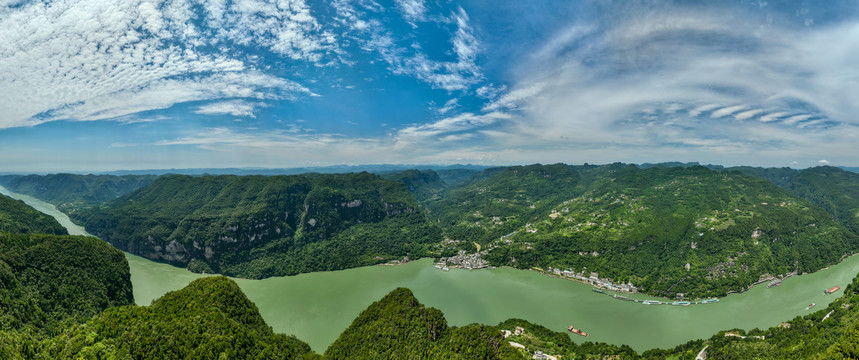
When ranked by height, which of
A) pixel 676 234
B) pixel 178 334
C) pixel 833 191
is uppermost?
pixel 833 191

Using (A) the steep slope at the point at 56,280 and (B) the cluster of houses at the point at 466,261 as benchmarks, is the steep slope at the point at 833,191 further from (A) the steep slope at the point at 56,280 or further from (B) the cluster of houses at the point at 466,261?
(A) the steep slope at the point at 56,280

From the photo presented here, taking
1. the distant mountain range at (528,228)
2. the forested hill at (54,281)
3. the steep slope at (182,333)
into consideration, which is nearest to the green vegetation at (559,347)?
the steep slope at (182,333)

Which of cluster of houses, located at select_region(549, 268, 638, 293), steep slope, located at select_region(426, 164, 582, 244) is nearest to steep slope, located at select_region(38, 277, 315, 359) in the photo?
cluster of houses, located at select_region(549, 268, 638, 293)

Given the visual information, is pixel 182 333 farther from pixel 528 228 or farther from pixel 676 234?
pixel 676 234

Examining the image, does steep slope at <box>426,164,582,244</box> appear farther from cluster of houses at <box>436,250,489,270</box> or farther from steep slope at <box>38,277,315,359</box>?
steep slope at <box>38,277,315,359</box>

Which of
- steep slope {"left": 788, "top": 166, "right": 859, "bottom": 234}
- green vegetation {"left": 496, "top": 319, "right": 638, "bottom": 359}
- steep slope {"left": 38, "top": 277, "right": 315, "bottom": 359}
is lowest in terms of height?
green vegetation {"left": 496, "top": 319, "right": 638, "bottom": 359}

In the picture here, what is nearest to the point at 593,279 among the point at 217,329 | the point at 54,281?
the point at 217,329
